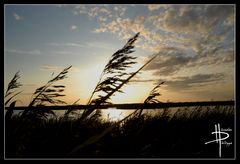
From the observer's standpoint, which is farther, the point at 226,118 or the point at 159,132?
the point at 226,118

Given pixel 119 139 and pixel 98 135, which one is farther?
pixel 119 139

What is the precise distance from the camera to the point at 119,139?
3.82m

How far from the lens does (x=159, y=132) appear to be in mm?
4695

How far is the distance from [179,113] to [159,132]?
6.62 feet

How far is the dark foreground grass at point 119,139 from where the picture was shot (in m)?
3.04

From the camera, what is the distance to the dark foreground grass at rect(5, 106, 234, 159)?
3039 millimetres

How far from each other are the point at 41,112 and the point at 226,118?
4.93 m

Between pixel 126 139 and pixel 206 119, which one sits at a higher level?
pixel 206 119
